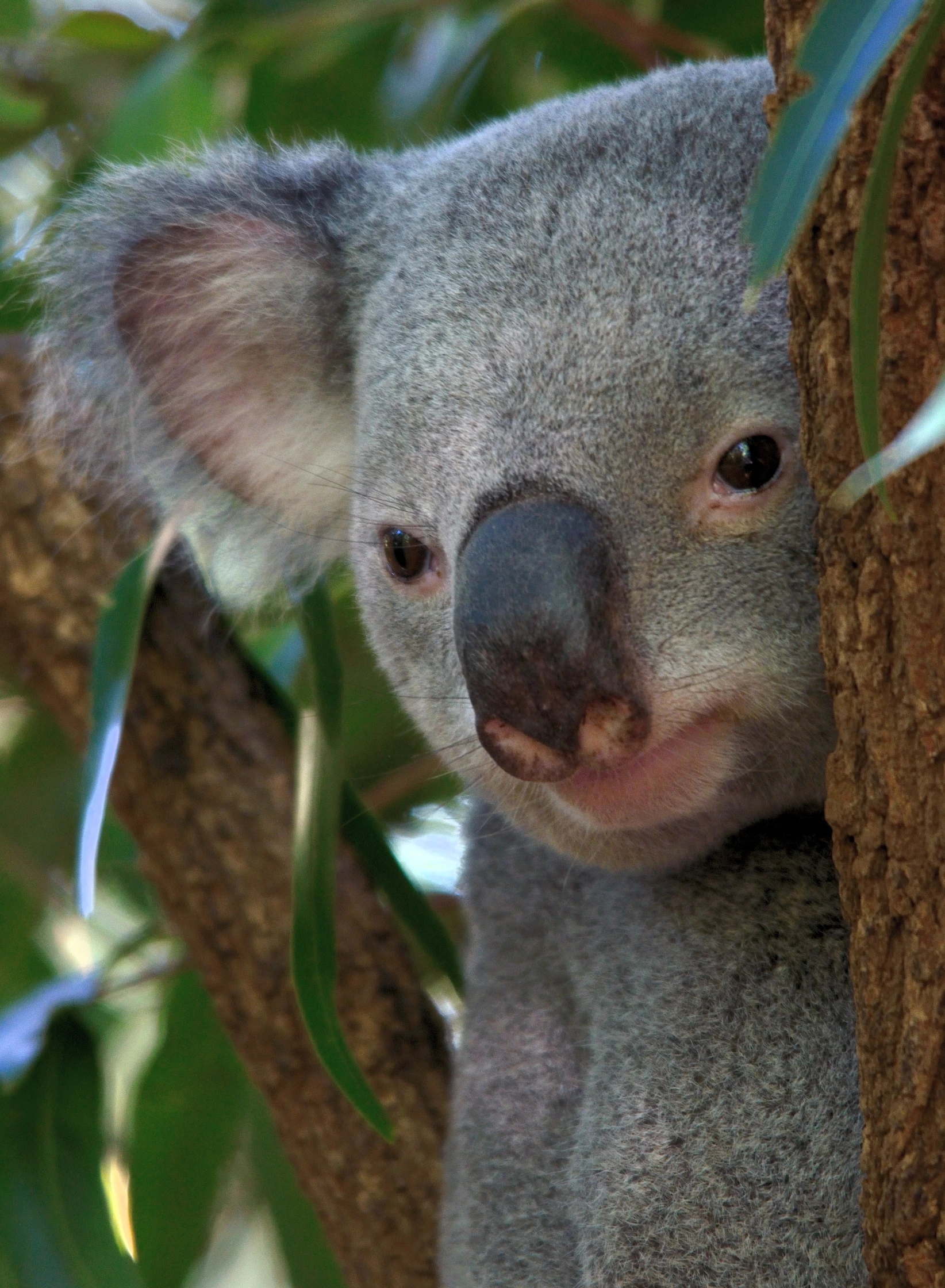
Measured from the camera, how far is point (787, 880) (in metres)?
1.74

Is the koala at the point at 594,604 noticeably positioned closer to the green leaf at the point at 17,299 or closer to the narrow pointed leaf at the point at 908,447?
the green leaf at the point at 17,299

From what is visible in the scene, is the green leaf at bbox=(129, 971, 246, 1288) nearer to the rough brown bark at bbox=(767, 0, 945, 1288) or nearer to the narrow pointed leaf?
the rough brown bark at bbox=(767, 0, 945, 1288)

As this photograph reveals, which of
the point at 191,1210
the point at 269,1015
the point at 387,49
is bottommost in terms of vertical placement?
the point at 191,1210

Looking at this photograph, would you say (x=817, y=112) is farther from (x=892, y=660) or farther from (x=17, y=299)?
(x=17, y=299)

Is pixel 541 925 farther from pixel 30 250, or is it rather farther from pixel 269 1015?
pixel 30 250

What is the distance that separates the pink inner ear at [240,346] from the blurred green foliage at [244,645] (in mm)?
233

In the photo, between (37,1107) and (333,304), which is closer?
(333,304)

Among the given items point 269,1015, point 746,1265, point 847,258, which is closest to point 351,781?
point 269,1015

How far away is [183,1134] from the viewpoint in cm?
282

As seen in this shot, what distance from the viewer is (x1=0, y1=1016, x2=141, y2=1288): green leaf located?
99.0 inches

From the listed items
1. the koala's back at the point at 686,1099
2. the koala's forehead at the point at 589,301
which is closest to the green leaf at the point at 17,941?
the koala's back at the point at 686,1099

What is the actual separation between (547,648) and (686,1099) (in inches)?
21.8

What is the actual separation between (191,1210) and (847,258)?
7.23ft

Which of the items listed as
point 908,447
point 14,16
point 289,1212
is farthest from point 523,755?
point 14,16
